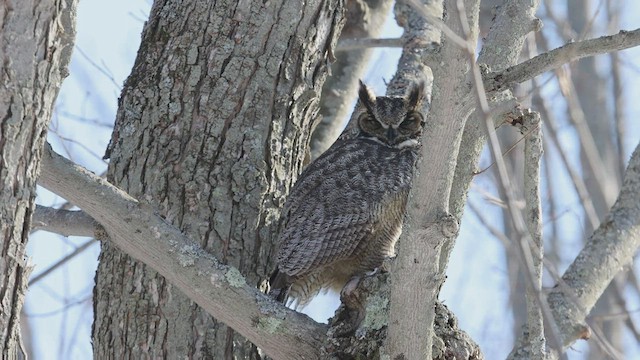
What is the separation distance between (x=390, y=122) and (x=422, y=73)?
36cm

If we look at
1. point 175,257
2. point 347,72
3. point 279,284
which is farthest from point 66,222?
point 347,72

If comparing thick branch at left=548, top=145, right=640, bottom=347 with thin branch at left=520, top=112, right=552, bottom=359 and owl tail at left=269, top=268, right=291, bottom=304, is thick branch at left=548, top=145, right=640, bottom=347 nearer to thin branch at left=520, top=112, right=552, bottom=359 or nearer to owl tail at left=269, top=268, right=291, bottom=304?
thin branch at left=520, top=112, right=552, bottom=359

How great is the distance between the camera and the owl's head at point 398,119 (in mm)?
4441

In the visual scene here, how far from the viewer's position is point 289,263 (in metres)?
3.53

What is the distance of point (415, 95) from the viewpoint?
4.39 metres

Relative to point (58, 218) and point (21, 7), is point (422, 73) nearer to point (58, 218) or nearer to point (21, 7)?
point (58, 218)

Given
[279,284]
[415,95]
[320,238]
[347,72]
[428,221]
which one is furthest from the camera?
[347,72]

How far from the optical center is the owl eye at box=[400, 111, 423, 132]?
446cm

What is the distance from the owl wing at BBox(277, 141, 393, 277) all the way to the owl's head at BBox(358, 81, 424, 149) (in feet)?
1.16

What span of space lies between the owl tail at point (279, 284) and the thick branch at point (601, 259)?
1.03 metres

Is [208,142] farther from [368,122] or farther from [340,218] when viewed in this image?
[368,122]

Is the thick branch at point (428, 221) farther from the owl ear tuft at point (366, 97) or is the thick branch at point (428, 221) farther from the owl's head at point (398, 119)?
the owl ear tuft at point (366, 97)

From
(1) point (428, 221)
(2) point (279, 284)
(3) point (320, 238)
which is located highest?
(3) point (320, 238)

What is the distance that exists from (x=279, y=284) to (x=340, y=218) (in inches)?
17.0
